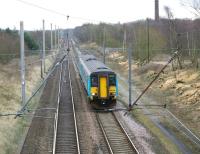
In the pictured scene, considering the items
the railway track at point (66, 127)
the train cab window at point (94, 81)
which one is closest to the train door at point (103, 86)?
the train cab window at point (94, 81)

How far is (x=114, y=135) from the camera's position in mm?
23891

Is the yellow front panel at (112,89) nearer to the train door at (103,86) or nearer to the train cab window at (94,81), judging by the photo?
the train door at (103,86)

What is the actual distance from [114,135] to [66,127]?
3472 mm

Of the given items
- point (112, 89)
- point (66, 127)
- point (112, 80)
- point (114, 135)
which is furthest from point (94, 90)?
point (114, 135)

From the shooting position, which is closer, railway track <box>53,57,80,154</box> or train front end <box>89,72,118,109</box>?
railway track <box>53,57,80,154</box>

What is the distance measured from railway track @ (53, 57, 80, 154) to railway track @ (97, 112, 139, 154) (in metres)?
1.65

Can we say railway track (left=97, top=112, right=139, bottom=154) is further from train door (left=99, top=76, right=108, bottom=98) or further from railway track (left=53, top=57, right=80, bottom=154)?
railway track (left=53, top=57, right=80, bottom=154)

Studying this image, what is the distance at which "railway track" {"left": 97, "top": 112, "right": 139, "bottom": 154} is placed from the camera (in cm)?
2077

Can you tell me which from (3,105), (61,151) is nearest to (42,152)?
(61,151)

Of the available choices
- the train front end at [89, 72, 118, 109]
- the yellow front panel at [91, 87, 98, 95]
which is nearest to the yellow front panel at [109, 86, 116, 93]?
the train front end at [89, 72, 118, 109]

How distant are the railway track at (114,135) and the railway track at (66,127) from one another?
1.65 metres

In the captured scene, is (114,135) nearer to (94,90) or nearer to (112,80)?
(94,90)

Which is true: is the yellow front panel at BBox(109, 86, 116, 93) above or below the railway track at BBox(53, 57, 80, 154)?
above

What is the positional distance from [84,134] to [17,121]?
4.71 metres
